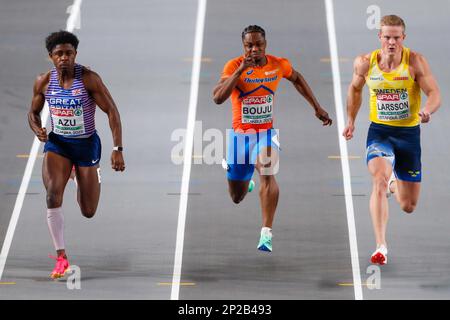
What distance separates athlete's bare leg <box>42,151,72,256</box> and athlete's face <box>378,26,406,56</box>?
3.63m

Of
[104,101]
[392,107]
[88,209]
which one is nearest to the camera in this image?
[104,101]

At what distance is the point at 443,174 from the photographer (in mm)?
19328

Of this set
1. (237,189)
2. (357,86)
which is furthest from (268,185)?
(357,86)

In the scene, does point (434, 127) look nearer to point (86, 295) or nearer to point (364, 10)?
point (364, 10)

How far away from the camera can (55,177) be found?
54.6 feet

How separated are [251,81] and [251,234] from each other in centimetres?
191

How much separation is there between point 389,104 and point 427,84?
52 cm

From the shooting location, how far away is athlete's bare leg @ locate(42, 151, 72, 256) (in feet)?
54.5

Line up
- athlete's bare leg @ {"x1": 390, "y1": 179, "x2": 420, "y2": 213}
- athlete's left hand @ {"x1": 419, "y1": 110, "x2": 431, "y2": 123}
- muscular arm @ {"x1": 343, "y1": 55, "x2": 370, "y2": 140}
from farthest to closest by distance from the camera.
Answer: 1. athlete's bare leg @ {"x1": 390, "y1": 179, "x2": 420, "y2": 213}
2. muscular arm @ {"x1": 343, "y1": 55, "x2": 370, "y2": 140}
3. athlete's left hand @ {"x1": 419, "y1": 110, "x2": 431, "y2": 123}

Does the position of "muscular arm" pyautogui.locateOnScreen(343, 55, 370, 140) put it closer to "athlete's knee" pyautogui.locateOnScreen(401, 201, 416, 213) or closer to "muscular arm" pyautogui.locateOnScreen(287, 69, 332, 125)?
"muscular arm" pyautogui.locateOnScreen(287, 69, 332, 125)

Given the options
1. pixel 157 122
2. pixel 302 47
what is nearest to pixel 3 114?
pixel 157 122

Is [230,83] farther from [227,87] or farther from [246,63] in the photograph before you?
[246,63]

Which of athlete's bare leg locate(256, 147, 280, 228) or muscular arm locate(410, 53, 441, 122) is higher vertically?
muscular arm locate(410, 53, 441, 122)

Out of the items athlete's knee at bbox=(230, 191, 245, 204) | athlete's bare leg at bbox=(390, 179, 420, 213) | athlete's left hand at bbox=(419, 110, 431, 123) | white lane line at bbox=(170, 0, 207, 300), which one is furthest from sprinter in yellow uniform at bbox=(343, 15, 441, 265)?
white lane line at bbox=(170, 0, 207, 300)
